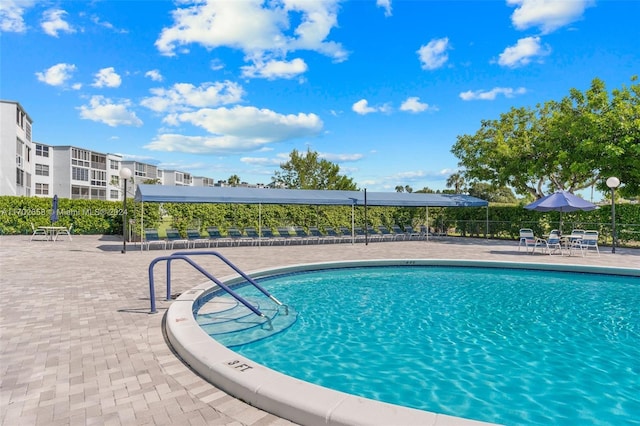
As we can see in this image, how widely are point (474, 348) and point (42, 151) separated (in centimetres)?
6979

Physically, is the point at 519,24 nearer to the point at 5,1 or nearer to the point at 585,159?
the point at 585,159

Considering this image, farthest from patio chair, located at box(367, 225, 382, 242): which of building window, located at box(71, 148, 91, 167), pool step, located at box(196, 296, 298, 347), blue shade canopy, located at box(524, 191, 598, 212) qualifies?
building window, located at box(71, 148, 91, 167)

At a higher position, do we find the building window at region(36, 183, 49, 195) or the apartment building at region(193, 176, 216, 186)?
the apartment building at region(193, 176, 216, 186)

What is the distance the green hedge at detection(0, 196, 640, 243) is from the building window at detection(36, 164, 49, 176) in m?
42.5

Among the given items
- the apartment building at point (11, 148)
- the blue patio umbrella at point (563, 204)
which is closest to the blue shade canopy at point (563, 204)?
the blue patio umbrella at point (563, 204)

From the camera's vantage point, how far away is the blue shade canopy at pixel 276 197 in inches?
624

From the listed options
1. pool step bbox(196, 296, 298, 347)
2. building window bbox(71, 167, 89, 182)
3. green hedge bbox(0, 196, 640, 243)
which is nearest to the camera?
pool step bbox(196, 296, 298, 347)

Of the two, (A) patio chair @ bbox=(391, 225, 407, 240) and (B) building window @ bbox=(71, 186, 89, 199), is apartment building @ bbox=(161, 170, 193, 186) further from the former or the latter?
(A) patio chair @ bbox=(391, 225, 407, 240)

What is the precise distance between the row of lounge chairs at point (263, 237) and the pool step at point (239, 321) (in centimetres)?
996

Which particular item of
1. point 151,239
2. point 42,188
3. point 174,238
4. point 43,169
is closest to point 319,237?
point 174,238

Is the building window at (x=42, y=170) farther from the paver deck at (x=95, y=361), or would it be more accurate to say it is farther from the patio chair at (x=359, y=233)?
the paver deck at (x=95, y=361)

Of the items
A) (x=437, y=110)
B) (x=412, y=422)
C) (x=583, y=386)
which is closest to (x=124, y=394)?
(x=412, y=422)

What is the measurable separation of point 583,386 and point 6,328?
737 centimetres

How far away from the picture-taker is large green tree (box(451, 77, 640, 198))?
1694 centimetres
